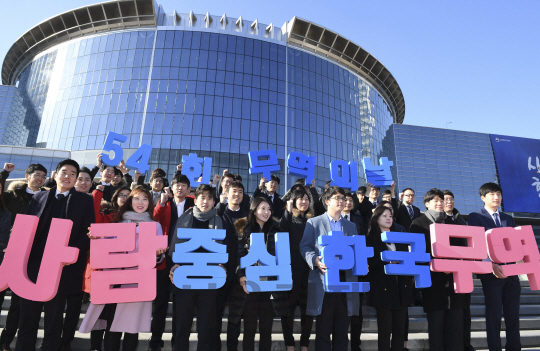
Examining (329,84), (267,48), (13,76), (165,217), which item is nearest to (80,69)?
(13,76)

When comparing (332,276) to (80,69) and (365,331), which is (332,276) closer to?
(365,331)

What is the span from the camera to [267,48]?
98.9 ft

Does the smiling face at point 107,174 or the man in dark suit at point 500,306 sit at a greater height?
the smiling face at point 107,174

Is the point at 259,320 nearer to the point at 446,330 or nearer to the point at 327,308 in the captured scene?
the point at 327,308

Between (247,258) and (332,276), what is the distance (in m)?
0.90

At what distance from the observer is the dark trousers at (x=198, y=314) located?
3021mm

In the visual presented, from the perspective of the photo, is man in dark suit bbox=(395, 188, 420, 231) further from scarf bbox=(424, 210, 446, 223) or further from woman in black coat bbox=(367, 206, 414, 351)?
woman in black coat bbox=(367, 206, 414, 351)

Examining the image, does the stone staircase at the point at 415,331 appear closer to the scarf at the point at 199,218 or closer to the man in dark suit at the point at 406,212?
the scarf at the point at 199,218

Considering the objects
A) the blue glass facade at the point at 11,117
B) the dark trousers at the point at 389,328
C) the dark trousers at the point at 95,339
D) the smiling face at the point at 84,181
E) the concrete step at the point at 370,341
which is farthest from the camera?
the blue glass facade at the point at 11,117

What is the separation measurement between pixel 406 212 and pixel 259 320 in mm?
3900

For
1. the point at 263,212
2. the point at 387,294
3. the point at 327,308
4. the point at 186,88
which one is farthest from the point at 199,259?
the point at 186,88

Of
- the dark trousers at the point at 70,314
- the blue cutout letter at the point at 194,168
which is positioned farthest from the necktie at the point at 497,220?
the blue cutout letter at the point at 194,168

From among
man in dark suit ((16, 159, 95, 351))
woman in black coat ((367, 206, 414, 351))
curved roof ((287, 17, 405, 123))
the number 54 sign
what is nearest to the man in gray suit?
woman in black coat ((367, 206, 414, 351))

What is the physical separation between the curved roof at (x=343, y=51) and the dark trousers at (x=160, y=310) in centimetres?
3128
